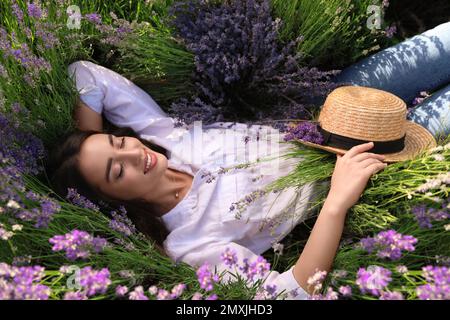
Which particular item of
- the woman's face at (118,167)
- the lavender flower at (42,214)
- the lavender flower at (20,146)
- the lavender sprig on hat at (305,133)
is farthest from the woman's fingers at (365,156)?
the lavender flower at (20,146)

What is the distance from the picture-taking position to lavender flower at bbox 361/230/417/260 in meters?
1.26

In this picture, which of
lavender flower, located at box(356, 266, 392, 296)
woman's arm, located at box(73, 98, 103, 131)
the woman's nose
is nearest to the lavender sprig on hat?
the woman's nose

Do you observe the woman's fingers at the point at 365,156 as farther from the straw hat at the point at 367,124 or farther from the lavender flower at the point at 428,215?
the lavender flower at the point at 428,215

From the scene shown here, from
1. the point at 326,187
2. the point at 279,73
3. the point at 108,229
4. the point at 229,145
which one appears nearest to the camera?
the point at 108,229

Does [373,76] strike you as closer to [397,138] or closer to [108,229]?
[397,138]

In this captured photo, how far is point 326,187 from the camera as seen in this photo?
179 cm

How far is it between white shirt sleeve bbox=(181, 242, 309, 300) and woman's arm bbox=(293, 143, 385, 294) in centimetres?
3

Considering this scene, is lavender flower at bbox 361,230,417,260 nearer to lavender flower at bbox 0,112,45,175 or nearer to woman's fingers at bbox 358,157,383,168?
woman's fingers at bbox 358,157,383,168

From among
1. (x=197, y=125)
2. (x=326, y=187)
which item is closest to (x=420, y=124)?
(x=326, y=187)

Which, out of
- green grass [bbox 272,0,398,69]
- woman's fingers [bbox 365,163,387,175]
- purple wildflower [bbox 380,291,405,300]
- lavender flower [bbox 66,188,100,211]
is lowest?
purple wildflower [bbox 380,291,405,300]

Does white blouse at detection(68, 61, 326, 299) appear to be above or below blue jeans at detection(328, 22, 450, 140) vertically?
below

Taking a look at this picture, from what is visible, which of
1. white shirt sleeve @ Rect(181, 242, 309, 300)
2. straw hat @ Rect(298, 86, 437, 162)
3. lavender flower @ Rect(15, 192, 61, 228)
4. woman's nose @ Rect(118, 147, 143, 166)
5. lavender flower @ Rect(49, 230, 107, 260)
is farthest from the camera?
woman's nose @ Rect(118, 147, 143, 166)

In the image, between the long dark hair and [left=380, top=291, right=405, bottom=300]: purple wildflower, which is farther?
the long dark hair

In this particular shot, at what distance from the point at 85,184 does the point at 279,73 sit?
943 mm
